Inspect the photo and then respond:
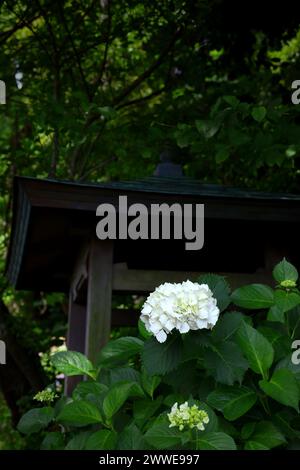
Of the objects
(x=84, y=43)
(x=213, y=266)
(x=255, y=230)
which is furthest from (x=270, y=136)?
(x=84, y=43)

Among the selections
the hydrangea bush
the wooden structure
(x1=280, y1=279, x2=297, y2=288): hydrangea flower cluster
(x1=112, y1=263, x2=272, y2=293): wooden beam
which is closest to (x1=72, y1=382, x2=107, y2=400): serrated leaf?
the hydrangea bush

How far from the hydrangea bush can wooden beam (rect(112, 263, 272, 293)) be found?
2450 millimetres

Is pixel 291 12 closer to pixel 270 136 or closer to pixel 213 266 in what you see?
pixel 270 136

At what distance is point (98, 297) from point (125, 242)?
900 mm

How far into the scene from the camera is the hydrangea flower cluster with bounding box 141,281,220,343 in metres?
2.01

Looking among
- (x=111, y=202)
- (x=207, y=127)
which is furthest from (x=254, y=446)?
(x=207, y=127)

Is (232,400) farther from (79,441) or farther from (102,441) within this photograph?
(79,441)

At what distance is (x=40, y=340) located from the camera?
28.0 ft

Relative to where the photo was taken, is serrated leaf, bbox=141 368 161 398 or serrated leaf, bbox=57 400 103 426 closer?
serrated leaf, bbox=57 400 103 426

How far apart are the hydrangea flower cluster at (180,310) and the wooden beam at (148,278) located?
273 cm

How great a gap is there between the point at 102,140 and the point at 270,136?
11.9 ft

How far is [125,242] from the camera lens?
5.50 metres

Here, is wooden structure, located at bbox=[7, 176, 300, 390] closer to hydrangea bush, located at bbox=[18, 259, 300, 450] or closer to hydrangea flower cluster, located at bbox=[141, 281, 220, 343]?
hydrangea bush, located at bbox=[18, 259, 300, 450]

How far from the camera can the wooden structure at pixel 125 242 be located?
4.41 m
